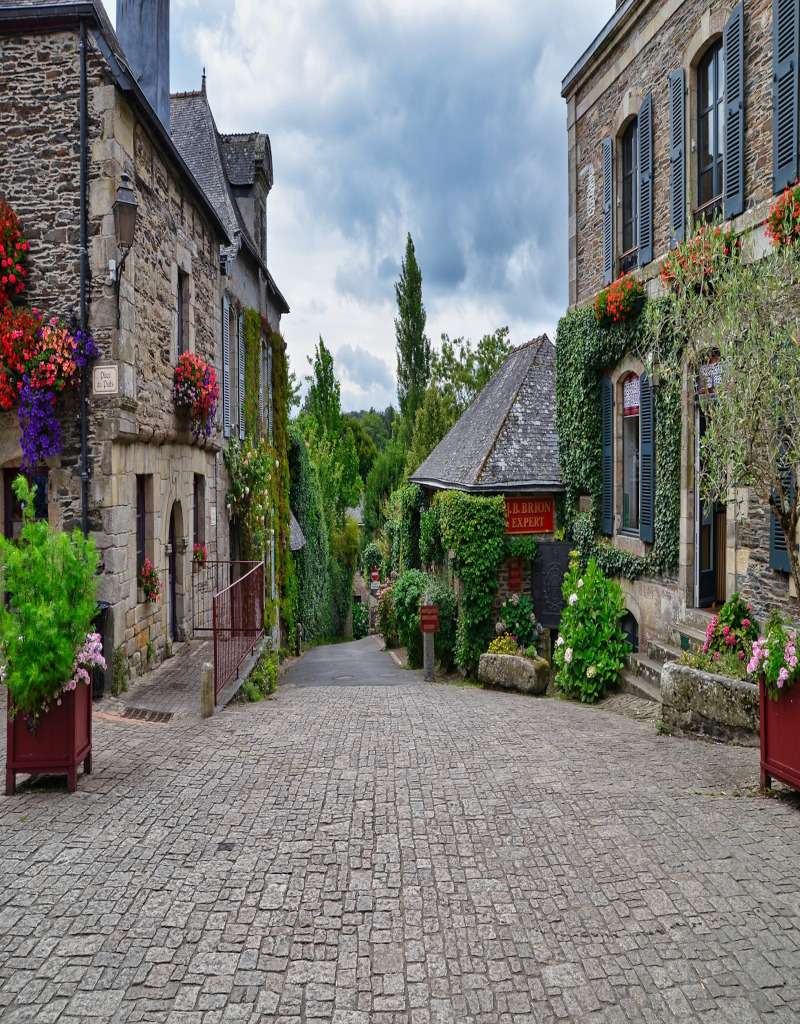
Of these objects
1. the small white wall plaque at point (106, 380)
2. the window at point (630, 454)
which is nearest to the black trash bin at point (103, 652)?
the small white wall plaque at point (106, 380)

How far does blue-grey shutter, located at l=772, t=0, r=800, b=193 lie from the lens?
7.82 m

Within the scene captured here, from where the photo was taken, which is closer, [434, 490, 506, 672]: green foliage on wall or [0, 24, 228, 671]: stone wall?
[0, 24, 228, 671]: stone wall

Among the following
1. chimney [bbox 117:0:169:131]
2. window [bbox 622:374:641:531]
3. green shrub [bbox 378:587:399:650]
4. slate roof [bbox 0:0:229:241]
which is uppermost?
chimney [bbox 117:0:169:131]

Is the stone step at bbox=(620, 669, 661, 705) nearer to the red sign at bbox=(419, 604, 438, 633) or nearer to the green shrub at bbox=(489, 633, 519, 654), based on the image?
the green shrub at bbox=(489, 633, 519, 654)

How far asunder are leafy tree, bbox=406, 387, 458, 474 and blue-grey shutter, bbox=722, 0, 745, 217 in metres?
23.8

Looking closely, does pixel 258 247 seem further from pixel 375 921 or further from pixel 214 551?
pixel 375 921

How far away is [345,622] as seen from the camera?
31047mm

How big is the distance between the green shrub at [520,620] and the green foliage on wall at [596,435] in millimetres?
1349

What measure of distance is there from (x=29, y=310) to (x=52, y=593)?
444cm

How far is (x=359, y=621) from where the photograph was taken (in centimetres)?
3447

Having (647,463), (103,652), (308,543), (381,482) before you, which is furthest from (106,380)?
(381,482)

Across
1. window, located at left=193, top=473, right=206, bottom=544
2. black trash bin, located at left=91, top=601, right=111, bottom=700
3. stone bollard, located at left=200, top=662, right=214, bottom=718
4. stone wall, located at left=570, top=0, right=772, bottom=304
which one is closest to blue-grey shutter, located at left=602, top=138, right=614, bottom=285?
stone wall, located at left=570, top=0, right=772, bottom=304

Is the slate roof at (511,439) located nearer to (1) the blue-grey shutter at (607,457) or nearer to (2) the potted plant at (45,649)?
(1) the blue-grey shutter at (607,457)

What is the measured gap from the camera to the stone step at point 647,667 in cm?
973
